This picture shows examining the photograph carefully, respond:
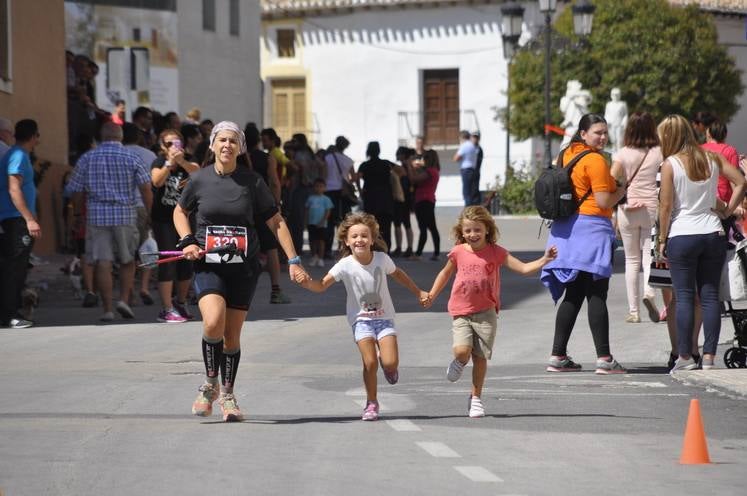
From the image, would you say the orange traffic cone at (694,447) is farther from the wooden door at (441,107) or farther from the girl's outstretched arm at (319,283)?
the wooden door at (441,107)

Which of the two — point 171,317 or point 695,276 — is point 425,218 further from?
point 695,276

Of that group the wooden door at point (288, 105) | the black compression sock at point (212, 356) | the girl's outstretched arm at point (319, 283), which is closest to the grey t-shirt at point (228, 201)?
the girl's outstretched arm at point (319, 283)

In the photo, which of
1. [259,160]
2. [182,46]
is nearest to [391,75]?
[182,46]

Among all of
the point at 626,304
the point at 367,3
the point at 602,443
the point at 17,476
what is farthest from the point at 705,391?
the point at 367,3

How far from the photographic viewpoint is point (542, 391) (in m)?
12.3

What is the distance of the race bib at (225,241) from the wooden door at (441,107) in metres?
56.3

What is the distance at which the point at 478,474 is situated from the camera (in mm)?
8594

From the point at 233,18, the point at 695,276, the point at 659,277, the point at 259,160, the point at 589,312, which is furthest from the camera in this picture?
the point at 233,18

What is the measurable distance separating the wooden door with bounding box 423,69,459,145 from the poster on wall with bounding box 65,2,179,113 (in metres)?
20.2

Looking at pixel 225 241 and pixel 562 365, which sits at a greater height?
pixel 225 241

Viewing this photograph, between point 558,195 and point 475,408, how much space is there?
301 centimetres

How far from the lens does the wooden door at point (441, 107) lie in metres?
67.2

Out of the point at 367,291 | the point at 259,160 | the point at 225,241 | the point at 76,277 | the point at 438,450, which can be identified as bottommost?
the point at 438,450

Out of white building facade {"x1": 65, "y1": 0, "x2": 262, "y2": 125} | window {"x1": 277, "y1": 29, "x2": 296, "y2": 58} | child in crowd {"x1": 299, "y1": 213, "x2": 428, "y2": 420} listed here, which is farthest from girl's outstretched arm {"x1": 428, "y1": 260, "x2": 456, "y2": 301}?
window {"x1": 277, "y1": 29, "x2": 296, "y2": 58}
